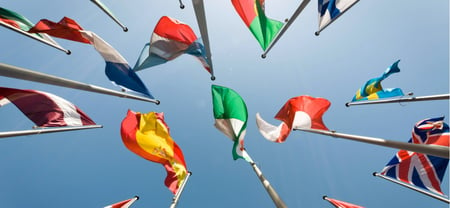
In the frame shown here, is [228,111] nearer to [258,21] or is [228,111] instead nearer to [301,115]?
[301,115]

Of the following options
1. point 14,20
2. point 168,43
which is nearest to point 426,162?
point 168,43

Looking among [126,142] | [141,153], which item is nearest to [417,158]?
[141,153]

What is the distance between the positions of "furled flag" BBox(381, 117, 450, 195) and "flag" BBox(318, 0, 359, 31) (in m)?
6.75

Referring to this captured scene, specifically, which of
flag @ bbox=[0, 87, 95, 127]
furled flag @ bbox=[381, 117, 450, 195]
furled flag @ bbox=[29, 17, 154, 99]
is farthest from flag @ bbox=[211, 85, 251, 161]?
furled flag @ bbox=[381, 117, 450, 195]

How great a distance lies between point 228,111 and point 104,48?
499 centimetres

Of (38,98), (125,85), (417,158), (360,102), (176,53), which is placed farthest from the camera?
(360,102)

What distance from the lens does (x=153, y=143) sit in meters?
8.30

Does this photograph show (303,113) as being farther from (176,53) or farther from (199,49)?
(176,53)

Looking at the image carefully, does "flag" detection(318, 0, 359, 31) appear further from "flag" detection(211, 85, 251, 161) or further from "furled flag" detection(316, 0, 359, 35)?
"flag" detection(211, 85, 251, 161)

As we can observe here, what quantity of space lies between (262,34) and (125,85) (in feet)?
17.8

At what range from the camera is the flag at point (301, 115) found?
7919mm

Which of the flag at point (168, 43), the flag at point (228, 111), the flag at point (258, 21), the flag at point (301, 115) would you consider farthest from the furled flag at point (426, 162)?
the flag at point (168, 43)

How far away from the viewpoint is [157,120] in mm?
8727

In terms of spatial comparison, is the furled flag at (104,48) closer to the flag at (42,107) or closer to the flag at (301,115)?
the flag at (42,107)
